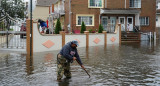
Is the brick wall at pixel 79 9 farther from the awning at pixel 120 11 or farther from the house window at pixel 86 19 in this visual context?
the awning at pixel 120 11

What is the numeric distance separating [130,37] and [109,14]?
4524mm

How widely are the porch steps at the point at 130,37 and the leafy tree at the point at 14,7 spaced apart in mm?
19269

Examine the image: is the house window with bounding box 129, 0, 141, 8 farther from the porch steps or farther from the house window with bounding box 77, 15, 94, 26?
the house window with bounding box 77, 15, 94, 26

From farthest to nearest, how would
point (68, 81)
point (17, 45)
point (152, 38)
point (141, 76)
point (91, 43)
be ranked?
point (152, 38) → point (91, 43) → point (17, 45) → point (141, 76) → point (68, 81)

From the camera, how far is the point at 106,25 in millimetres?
36750

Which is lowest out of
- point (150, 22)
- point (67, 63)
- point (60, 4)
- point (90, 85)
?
point (90, 85)

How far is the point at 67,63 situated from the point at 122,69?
10.9ft

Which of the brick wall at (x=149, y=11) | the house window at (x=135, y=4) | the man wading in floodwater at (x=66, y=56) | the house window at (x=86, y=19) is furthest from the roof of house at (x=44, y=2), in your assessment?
the man wading in floodwater at (x=66, y=56)

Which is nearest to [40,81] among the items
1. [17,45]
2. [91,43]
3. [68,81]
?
[68,81]

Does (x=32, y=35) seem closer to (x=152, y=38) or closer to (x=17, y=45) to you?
(x=17, y=45)

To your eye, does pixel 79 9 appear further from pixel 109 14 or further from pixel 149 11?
pixel 149 11

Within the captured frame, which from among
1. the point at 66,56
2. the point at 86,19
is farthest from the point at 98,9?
the point at 66,56

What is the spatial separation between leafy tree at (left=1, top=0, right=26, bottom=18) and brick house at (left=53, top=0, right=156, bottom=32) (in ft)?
29.8

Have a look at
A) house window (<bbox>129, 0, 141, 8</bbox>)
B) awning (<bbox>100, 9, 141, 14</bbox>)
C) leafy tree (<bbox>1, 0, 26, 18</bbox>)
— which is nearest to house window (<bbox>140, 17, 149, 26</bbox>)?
house window (<bbox>129, 0, 141, 8</bbox>)
